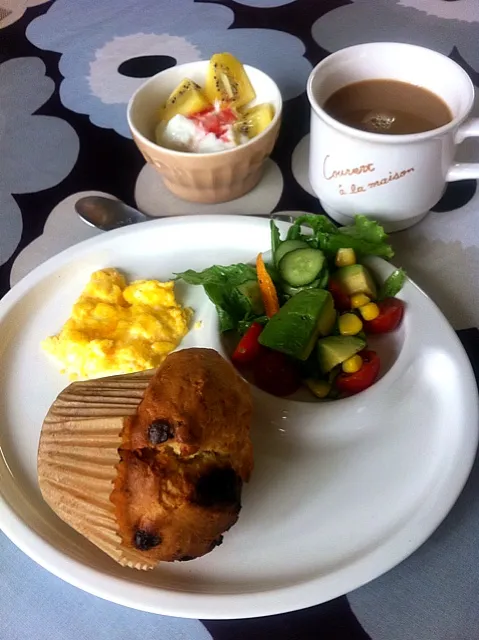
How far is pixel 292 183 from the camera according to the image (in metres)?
1.81

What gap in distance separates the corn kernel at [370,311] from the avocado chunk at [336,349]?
6 centimetres

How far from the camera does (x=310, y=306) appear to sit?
4.30 feet

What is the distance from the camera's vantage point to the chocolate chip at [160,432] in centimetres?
101

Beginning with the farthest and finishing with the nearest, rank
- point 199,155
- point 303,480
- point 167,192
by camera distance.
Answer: point 167,192 → point 199,155 → point 303,480

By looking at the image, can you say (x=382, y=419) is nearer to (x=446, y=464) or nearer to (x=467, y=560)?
(x=446, y=464)

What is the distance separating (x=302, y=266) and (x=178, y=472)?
1.90 ft

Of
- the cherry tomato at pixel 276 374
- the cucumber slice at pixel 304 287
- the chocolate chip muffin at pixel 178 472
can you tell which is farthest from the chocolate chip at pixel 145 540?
the cucumber slice at pixel 304 287

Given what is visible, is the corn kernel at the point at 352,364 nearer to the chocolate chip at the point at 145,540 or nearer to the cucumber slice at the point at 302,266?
the cucumber slice at the point at 302,266

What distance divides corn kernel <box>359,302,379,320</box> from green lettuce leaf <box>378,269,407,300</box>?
0.21 feet

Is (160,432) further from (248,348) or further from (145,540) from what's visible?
(248,348)

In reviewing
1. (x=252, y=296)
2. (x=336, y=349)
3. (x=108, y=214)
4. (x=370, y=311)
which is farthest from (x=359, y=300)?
(x=108, y=214)

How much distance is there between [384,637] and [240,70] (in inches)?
56.9

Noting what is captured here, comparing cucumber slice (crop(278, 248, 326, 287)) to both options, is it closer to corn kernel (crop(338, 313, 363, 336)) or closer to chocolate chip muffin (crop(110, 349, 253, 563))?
corn kernel (crop(338, 313, 363, 336))

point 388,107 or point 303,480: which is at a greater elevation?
point 388,107
